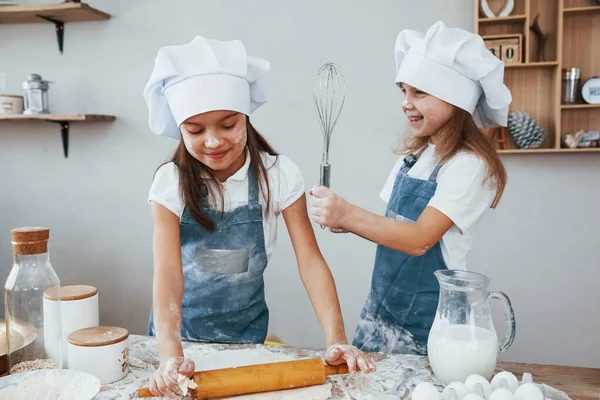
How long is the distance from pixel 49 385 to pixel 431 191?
953 mm

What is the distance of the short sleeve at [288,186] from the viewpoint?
1.27 meters

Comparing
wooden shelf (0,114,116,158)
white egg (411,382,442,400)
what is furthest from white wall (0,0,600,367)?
white egg (411,382,442,400)

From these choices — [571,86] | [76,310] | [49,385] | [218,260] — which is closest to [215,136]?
[218,260]

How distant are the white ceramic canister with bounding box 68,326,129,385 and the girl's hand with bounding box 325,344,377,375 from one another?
0.38m

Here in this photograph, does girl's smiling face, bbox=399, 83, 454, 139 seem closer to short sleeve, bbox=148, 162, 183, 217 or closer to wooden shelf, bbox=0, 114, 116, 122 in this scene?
short sleeve, bbox=148, 162, 183, 217

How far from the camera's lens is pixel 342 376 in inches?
37.6

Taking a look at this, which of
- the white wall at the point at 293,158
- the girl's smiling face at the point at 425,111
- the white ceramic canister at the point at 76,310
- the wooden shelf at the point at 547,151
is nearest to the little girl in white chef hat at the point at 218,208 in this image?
the white ceramic canister at the point at 76,310

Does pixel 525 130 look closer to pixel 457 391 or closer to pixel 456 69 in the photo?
pixel 456 69

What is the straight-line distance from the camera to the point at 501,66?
1.25 meters

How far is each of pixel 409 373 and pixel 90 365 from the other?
1.91 feet

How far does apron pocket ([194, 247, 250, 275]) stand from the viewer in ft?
4.22

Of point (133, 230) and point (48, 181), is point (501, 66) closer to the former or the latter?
point (133, 230)

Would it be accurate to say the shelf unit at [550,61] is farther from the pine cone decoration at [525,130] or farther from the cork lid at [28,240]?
the cork lid at [28,240]

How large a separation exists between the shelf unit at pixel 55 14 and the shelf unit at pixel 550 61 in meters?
1.64
